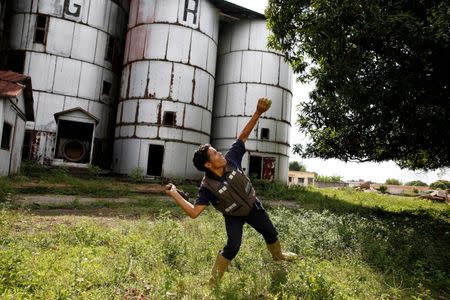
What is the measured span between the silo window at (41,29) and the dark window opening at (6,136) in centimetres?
773

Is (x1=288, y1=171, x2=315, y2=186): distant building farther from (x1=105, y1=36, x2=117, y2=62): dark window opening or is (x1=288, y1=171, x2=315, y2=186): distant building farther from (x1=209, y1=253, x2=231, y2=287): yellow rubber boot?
(x1=209, y1=253, x2=231, y2=287): yellow rubber boot

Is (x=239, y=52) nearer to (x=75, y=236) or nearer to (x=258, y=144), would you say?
(x=258, y=144)

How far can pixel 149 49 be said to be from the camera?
19172 mm

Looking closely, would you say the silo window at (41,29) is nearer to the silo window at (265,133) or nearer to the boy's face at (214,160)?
the silo window at (265,133)

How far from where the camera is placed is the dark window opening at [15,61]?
18656 millimetres

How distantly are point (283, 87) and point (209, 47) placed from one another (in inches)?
218

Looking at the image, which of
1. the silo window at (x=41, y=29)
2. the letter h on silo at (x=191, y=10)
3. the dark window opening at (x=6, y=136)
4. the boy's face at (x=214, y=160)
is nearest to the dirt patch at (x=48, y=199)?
the dark window opening at (x=6, y=136)

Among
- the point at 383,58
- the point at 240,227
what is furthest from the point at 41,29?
the point at 240,227

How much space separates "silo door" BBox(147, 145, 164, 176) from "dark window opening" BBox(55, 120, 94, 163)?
344cm

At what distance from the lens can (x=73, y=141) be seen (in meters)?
19.7

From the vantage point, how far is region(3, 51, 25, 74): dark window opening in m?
18.7

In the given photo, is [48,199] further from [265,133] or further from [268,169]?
[265,133]

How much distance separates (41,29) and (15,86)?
798 cm

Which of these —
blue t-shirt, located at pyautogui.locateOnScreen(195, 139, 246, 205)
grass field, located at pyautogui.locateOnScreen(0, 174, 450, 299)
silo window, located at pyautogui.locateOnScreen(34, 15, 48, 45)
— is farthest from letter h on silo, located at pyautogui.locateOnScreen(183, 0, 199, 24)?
blue t-shirt, located at pyautogui.locateOnScreen(195, 139, 246, 205)
